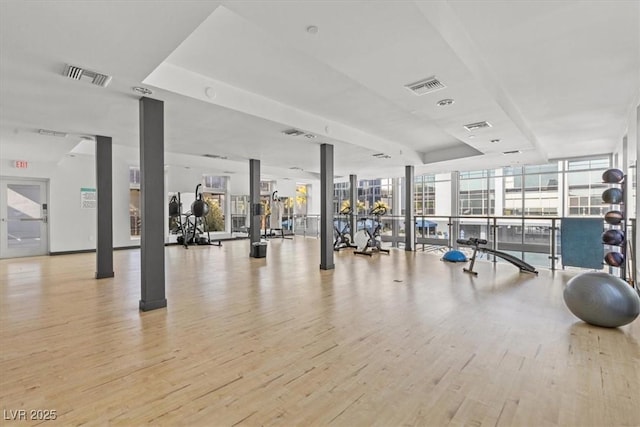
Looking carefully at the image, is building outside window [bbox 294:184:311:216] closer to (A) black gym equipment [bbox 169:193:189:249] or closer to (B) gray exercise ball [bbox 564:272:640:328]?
(A) black gym equipment [bbox 169:193:189:249]

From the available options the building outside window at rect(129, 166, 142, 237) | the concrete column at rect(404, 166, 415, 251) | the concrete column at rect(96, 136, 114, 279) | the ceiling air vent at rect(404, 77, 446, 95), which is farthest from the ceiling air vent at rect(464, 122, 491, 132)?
the building outside window at rect(129, 166, 142, 237)

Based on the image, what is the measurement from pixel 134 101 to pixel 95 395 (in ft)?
12.3

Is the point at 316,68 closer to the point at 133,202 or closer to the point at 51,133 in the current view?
the point at 51,133

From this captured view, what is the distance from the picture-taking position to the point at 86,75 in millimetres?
3568

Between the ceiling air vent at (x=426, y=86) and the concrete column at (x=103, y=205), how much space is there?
5798mm

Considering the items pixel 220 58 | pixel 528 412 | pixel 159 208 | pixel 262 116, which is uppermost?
pixel 220 58

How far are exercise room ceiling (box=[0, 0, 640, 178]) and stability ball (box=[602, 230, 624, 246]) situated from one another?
2.23 metres

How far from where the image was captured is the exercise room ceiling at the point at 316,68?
104 inches

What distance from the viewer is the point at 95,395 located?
2301 millimetres

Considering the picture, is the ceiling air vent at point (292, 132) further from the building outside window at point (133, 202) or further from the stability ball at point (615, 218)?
the building outside window at point (133, 202)

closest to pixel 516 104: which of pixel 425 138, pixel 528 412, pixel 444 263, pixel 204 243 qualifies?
pixel 425 138

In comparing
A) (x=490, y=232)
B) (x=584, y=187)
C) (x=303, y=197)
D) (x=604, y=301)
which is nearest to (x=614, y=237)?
(x=604, y=301)

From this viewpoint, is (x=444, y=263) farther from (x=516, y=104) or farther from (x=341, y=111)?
(x=341, y=111)

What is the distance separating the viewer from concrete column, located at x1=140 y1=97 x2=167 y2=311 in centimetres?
430
